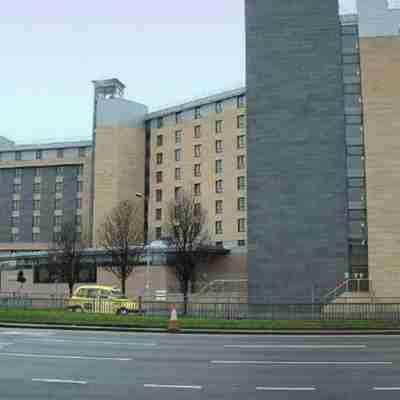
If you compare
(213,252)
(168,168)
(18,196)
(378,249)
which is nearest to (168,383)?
(378,249)

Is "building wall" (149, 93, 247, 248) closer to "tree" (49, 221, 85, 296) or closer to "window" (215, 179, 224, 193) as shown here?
"window" (215, 179, 224, 193)

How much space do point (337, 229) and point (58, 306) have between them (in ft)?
Answer: 64.4

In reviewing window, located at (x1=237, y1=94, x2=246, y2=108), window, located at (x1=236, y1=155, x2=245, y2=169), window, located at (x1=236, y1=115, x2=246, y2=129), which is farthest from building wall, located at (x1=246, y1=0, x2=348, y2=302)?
window, located at (x1=236, y1=155, x2=245, y2=169)

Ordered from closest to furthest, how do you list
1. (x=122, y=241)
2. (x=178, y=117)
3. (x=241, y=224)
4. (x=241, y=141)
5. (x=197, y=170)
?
(x=122, y=241) < (x=241, y=224) < (x=241, y=141) < (x=197, y=170) < (x=178, y=117)

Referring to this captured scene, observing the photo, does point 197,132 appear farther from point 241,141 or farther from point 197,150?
point 241,141

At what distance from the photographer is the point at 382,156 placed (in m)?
43.5

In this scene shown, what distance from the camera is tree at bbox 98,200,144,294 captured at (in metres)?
63.4

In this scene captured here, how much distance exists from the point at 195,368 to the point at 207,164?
220ft

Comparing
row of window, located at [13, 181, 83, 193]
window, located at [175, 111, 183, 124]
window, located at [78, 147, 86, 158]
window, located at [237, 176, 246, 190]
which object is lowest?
window, located at [237, 176, 246, 190]

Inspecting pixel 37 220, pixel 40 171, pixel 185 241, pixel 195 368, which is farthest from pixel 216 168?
pixel 195 368

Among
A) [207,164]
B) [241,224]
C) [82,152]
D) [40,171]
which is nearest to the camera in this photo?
[241,224]

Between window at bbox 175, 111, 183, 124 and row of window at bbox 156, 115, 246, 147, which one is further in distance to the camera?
window at bbox 175, 111, 183, 124

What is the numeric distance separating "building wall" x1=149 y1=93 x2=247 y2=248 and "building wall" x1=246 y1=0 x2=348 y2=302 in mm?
27576

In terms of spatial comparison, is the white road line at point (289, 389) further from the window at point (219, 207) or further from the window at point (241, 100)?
the window at point (241, 100)
